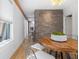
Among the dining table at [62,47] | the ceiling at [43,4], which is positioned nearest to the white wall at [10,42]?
the ceiling at [43,4]

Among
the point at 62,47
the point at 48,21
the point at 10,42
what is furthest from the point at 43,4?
the point at 62,47

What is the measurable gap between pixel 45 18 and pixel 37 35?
1.39 meters

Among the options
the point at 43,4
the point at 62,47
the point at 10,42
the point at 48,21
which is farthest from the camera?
the point at 48,21

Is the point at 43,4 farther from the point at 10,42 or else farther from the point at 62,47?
the point at 62,47

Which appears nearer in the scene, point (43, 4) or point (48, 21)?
point (43, 4)

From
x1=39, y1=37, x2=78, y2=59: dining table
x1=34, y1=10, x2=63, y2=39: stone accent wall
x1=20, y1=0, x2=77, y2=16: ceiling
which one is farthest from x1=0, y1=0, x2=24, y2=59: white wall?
x1=34, y1=10, x2=63, y2=39: stone accent wall

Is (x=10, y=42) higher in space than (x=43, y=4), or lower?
lower

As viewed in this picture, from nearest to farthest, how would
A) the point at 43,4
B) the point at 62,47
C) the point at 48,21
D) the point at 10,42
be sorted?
the point at 62,47 → the point at 10,42 → the point at 43,4 → the point at 48,21

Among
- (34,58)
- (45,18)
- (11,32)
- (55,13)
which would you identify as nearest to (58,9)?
(55,13)

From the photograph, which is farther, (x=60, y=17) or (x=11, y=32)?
(x=60, y=17)

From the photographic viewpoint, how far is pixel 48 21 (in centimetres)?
955

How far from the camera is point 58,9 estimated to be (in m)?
9.36

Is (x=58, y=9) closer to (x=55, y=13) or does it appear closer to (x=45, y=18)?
(x=55, y=13)

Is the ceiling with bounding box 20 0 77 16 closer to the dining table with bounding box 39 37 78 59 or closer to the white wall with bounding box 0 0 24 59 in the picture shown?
the white wall with bounding box 0 0 24 59
